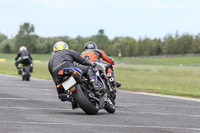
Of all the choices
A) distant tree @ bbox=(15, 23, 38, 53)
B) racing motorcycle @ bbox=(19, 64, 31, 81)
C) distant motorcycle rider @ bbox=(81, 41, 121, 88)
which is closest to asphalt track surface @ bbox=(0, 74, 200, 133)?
distant motorcycle rider @ bbox=(81, 41, 121, 88)

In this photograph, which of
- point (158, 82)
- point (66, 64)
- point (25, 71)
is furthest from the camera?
point (158, 82)

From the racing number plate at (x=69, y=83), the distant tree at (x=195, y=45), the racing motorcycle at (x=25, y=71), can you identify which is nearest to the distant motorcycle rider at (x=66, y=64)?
the racing number plate at (x=69, y=83)

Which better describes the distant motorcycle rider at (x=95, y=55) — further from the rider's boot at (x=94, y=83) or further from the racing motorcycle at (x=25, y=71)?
the racing motorcycle at (x=25, y=71)

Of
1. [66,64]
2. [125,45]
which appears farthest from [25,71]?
[125,45]

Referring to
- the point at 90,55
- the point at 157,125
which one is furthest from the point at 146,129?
the point at 90,55

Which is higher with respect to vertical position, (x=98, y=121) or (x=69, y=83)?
(x=69, y=83)

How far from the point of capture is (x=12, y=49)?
18075cm

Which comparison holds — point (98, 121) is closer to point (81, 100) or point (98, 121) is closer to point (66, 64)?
point (81, 100)

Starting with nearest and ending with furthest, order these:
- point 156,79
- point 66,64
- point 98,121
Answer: point 98,121 < point 66,64 < point 156,79

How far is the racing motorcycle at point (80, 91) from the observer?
10.1 metres

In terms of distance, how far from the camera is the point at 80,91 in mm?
10117

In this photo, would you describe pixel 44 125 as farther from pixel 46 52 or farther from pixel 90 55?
pixel 46 52

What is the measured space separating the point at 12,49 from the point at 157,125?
175m

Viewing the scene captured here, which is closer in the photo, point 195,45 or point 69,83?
point 69,83
